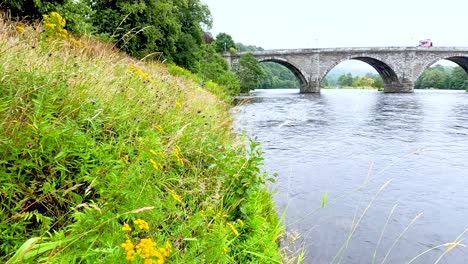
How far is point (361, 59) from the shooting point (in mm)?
57219

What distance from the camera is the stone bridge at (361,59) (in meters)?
53.4

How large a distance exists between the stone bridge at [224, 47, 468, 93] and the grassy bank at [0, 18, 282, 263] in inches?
1958

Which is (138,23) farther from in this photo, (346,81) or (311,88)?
(346,81)

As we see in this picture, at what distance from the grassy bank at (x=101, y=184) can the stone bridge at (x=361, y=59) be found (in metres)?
49.7

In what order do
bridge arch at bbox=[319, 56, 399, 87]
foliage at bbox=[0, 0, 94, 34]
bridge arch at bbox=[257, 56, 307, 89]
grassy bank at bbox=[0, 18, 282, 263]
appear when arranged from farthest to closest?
bridge arch at bbox=[319, 56, 399, 87] → bridge arch at bbox=[257, 56, 307, 89] → foliage at bbox=[0, 0, 94, 34] → grassy bank at bbox=[0, 18, 282, 263]

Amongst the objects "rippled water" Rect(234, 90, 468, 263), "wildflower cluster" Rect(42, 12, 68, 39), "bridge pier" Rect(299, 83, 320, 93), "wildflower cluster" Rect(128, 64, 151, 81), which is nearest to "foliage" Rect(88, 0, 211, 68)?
"wildflower cluster" Rect(128, 64, 151, 81)

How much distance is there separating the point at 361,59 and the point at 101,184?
6070 cm

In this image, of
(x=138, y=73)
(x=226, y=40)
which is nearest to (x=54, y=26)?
(x=138, y=73)

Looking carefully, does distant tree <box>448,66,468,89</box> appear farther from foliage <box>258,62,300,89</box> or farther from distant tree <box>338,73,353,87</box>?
distant tree <box>338,73,353,87</box>

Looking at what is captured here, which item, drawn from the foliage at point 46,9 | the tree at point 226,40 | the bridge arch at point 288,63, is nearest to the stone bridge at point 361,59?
the bridge arch at point 288,63

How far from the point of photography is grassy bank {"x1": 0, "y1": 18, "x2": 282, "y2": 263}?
178 cm

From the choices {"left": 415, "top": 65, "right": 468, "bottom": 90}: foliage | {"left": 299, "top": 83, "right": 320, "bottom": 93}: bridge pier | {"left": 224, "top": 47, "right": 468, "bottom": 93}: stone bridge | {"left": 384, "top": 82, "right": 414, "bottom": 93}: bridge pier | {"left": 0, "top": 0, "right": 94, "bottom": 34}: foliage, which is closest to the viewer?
{"left": 0, "top": 0, "right": 94, "bottom": 34}: foliage

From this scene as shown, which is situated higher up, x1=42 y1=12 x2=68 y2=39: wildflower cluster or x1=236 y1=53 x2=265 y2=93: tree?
x1=236 y1=53 x2=265 y2=93: tree

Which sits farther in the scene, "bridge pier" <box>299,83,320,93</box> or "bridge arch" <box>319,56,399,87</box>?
"bridge pier" <box>299,83,320,93</box>
